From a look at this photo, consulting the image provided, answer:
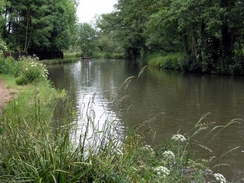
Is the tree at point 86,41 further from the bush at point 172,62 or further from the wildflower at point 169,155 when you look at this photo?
the wildflower at point 169,155

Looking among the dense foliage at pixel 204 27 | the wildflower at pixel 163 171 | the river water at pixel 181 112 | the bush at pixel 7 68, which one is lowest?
the river water at pixel 181 112

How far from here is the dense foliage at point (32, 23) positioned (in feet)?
131

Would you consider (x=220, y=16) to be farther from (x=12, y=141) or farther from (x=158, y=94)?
(x=12, y=141)

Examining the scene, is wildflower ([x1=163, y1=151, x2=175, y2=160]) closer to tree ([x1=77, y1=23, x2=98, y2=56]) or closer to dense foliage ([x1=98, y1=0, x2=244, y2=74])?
dense foliage ([x1=98, y1=0, x2=244, y2=74])

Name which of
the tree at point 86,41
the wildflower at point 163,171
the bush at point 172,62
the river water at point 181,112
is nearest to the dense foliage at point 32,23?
→ the bush at point 172,62

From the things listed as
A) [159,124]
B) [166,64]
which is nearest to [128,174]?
[159,124]

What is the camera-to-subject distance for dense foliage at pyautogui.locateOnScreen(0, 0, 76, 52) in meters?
39.9

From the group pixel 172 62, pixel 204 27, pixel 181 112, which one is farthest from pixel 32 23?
pixel 181 112

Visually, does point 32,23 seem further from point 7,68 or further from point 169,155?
point 169,155

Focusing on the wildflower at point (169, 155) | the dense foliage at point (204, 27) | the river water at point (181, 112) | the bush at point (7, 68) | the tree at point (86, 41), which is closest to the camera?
the wildflower at point (169, 155)

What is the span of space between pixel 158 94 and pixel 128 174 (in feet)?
38.2

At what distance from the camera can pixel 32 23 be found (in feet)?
131

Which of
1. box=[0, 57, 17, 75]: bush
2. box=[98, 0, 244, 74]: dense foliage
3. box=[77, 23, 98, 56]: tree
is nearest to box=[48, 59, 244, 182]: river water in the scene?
box=[0, 57, 17, 75]: bush

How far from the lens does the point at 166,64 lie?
32.7 m
